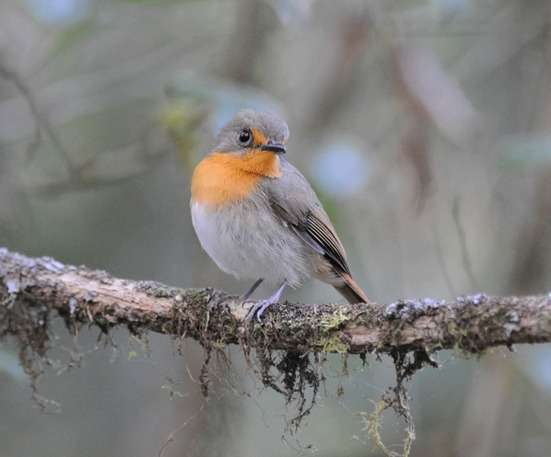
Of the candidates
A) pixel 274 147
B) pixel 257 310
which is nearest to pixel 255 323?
pixel 257 310

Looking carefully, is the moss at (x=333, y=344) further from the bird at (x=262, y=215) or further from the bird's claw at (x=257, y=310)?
the bird at (x=262, y=215)

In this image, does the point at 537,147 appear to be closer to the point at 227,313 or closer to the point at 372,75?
the point at 227,313

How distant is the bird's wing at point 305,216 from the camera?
4223mm

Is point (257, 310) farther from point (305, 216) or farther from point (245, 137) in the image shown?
point (245, 137)

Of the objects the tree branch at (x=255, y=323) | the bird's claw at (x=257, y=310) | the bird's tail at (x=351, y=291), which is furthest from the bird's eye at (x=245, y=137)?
the bird's claw at (x=257, y=310)

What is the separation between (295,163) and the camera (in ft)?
17.2

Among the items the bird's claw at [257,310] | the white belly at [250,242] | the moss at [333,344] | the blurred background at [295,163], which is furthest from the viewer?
the blurred background at [295,163]

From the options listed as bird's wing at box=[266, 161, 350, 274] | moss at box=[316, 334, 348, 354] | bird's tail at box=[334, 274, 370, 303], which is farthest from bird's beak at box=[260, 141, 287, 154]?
moss at box=[316, 334, 348, 354]

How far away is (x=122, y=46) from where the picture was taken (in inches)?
240

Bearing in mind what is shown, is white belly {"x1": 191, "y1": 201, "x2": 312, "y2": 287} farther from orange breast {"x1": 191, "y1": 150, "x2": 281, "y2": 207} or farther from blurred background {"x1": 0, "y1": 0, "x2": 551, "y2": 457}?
blurred background {"x1": 0, "y1": 0, "x2": 551, "y2": 457}

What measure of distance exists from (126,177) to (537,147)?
241 cm

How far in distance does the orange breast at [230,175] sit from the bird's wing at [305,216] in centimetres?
9

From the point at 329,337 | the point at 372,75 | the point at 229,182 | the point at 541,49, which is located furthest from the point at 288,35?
the point at 329,337

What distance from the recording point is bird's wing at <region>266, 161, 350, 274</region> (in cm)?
422
